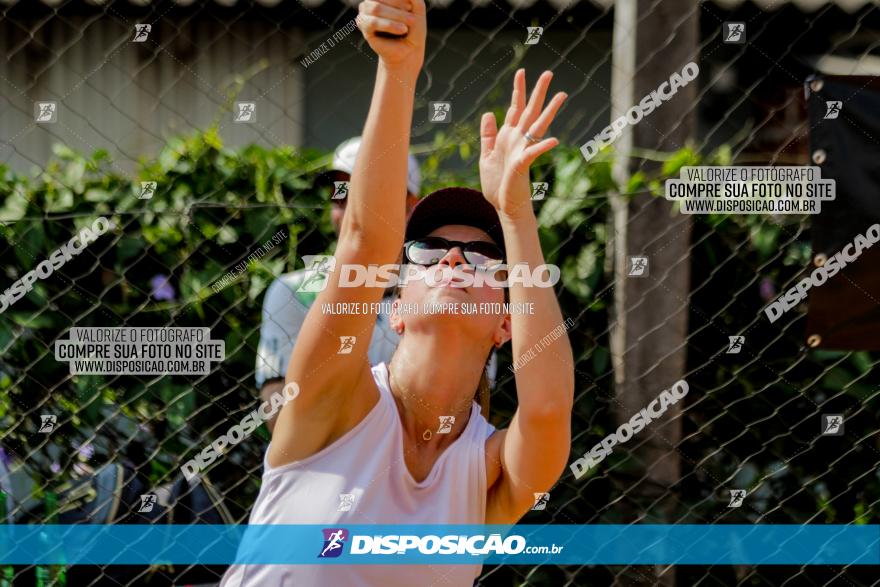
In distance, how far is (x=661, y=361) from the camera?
2998mm

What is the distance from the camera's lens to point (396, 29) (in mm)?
1915

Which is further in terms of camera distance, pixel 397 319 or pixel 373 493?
pixel 397 319

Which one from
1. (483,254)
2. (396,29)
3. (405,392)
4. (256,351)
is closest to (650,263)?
(483,254)

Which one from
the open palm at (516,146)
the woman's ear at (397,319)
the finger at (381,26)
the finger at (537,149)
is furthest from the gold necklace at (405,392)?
the finger at (381,26)

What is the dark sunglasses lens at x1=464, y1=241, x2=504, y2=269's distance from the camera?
240 centimetres

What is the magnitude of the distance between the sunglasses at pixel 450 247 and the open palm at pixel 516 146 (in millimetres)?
154

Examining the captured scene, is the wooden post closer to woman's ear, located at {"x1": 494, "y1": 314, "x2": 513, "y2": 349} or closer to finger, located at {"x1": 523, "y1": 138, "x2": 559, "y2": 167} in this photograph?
woman's ear, located at {"x1": 494, "y1": 314, "x2": 513, "y2": 349}

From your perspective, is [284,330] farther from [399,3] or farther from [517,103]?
[399,3]

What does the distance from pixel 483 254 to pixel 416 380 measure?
346mm

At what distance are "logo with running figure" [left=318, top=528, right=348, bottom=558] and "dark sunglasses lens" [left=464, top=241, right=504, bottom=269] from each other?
2.31 feet

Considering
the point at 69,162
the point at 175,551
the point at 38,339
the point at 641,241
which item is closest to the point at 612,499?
the point at 641,241

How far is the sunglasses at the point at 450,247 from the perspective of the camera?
240 cm

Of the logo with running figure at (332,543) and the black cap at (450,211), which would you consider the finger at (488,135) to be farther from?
the logo with running figure at (332,543)

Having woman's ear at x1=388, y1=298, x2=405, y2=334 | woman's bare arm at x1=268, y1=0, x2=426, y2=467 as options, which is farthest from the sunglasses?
woman's bare arm at x1=268, y1=0, x2=426, y2=467
